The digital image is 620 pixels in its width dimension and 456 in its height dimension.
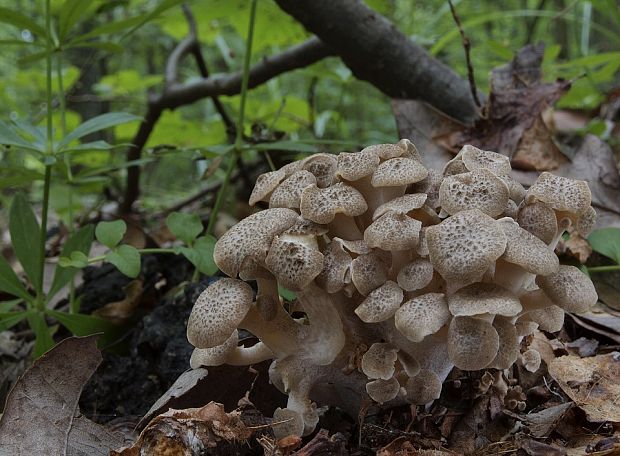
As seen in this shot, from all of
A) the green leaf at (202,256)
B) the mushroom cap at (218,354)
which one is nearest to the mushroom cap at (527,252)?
the mushroom cap at (218,354)

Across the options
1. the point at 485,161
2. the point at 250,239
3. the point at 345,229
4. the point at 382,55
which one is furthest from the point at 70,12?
the point at 485,161

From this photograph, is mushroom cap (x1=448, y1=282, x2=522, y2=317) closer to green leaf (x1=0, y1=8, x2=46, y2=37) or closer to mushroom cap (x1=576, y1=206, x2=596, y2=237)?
mushroom cap (x1=576, y1=206, x2=596, y2=237)

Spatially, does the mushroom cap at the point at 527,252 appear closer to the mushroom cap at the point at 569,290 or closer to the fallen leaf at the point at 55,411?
the mushroom cap at the point at 569,290

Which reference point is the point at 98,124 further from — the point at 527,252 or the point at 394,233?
the point at 527,252

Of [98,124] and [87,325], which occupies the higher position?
[98,124]

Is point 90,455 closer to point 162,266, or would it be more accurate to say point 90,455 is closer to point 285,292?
point 285,292
